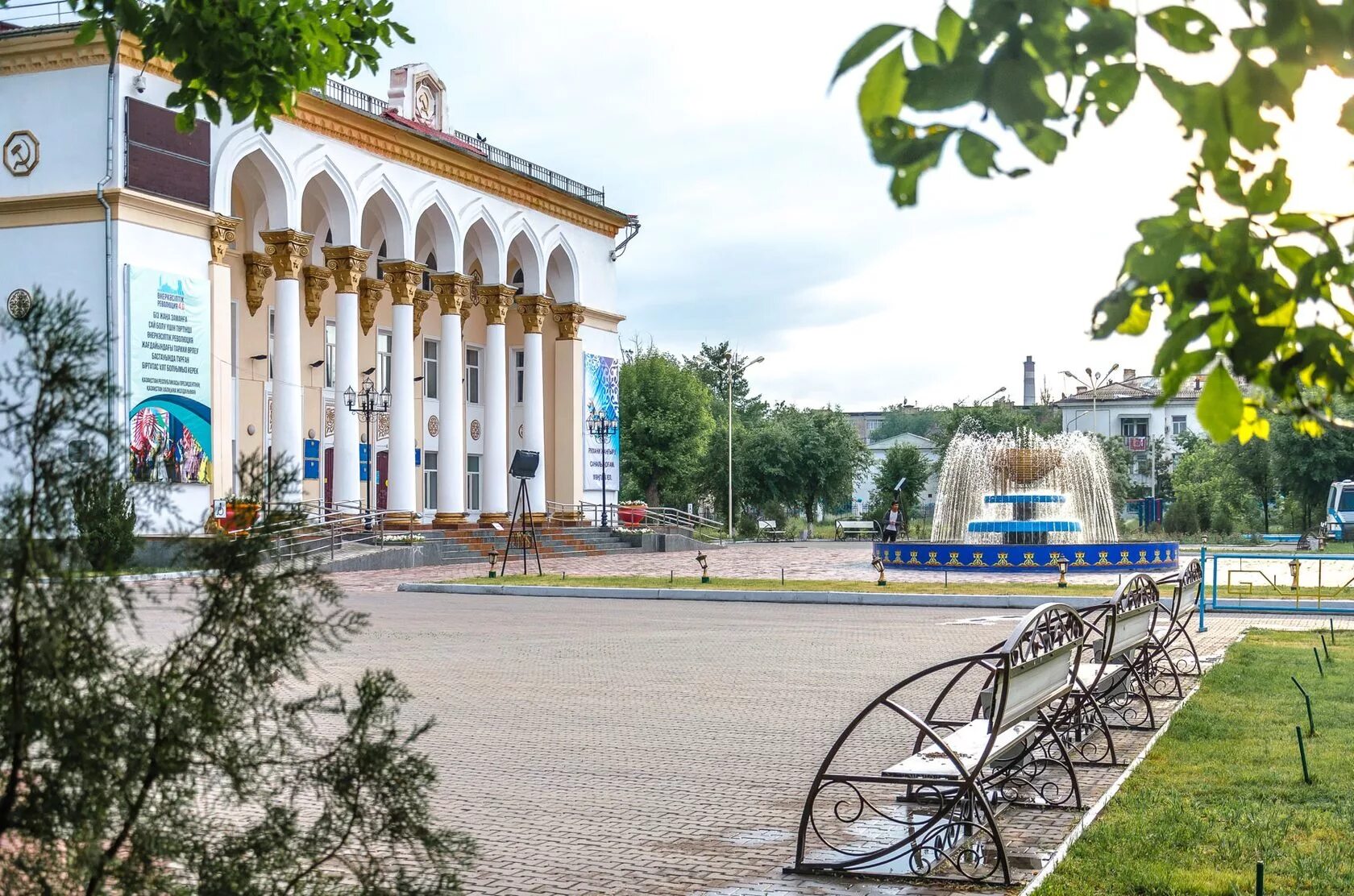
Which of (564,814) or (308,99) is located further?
(308,99)

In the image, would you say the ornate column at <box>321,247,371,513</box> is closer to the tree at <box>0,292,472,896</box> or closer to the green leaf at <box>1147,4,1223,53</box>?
the tree at <box>0,292,472,896</box>

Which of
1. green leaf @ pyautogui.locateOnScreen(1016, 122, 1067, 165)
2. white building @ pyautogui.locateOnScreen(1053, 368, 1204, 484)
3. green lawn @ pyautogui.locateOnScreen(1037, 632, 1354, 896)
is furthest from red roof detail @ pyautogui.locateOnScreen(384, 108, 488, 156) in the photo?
white building @ pyautogui.locateOnScreen(1053, 368, 1204, 484)

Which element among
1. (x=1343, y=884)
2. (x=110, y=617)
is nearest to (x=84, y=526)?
(x=110, y=617)

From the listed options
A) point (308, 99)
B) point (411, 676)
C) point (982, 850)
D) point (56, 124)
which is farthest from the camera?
point (308, 99)

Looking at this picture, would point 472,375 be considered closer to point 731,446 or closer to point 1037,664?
A: point 731,446

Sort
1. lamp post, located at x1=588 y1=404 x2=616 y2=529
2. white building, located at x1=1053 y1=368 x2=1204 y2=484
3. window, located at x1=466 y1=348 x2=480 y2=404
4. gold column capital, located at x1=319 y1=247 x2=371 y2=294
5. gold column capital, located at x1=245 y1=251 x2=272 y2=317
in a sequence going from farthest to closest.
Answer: white building, located at x1=1053 y1=368 x2=1204 y2=484 < window, located at x1=466 y1=348 x2=480 y2=404 < lamp post, located at x1=588 y1=404 x2=616 y2=529 < gold column capital, located at x1=319 y1=247 x2=371 y2=294 < gold column capital, located at x1=245 y1=251 x2=272 y2=317

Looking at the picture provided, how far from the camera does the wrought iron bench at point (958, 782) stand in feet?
18.9

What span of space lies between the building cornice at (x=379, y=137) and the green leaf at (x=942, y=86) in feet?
77.6

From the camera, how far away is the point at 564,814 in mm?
7070

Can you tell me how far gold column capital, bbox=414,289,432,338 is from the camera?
43969 millimetres

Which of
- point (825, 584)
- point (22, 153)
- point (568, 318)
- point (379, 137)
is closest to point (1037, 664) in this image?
point (825, 584)

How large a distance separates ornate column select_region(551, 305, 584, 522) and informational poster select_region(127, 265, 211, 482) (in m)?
18.0

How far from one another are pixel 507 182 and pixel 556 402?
27.4ft

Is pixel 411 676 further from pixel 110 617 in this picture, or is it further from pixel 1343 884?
pixel 110 617
